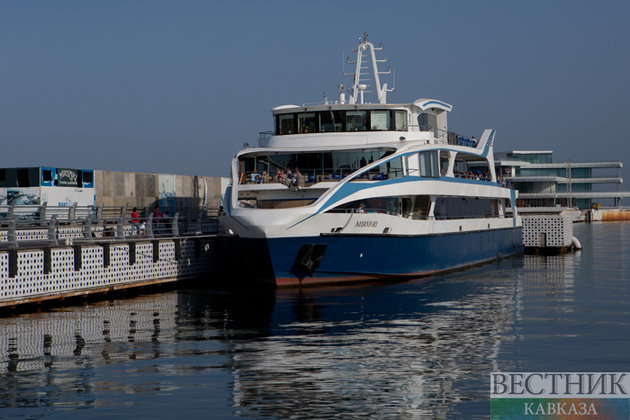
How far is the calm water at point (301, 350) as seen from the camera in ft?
33.7

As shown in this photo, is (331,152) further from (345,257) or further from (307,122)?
(345,257)

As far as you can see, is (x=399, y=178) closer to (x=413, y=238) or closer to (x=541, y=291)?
(x=413, y=238)

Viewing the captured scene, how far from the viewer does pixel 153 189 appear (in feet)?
124

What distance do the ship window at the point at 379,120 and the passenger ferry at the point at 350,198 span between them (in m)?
0.04

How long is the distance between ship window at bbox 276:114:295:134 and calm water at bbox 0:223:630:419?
7.89 meters

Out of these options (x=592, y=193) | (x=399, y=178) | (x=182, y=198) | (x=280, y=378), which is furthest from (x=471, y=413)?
(x=592, y=193)

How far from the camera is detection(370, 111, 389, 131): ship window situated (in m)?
27.8

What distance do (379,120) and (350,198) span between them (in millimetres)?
5786

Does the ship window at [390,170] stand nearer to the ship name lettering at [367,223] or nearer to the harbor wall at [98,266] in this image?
the ship name lettering at [367,223]

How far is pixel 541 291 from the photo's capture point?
23.6 m

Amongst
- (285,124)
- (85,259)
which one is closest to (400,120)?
(285,124)

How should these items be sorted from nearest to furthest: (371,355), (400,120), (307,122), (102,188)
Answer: (371,355)
(307,122)
(400,120)
(102,188)

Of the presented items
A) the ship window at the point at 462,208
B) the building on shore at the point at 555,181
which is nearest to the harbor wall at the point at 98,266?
the ship window at the point at 462,208

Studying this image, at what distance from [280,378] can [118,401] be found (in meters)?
2.60
